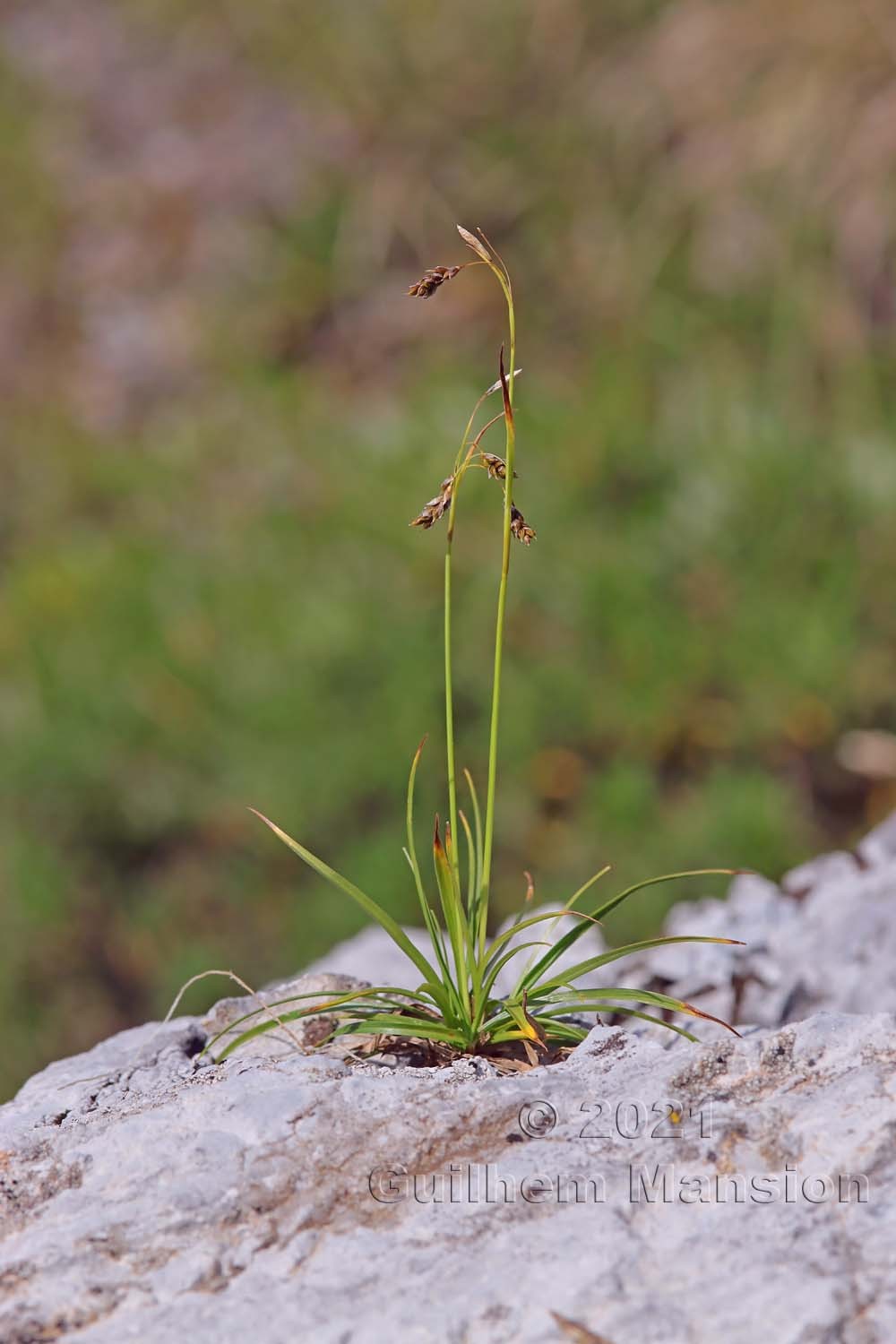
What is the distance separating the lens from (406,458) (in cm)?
441

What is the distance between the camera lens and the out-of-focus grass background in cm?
361

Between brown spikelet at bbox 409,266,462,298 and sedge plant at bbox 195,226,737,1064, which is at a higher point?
brown spikelet at bbox 409,266,462,298

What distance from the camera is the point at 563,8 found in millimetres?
5879

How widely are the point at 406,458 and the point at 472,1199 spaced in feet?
11.5

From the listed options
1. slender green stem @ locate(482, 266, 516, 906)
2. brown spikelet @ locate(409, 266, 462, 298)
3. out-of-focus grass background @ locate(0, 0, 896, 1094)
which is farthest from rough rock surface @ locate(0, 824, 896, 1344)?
out-of-focus grass background @ locate(0, 0, 896, 1094)

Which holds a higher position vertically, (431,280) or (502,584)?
(431,280)

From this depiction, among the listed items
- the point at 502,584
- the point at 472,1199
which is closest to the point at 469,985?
the point at 472,1199

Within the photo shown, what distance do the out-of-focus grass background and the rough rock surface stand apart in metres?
1.94

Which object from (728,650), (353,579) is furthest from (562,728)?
(353,579)

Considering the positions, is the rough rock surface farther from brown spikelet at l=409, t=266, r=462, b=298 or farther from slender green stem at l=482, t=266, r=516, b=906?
brown spikelet at l=409, t=266, r=462, b=298

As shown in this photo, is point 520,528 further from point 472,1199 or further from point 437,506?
point 472,1199

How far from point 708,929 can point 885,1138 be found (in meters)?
1.11

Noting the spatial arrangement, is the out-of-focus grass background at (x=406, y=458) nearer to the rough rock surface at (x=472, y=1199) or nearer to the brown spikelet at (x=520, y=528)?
the rough rock surface at (x=472, y=1199)

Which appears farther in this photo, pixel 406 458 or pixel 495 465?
pixel 406 458
